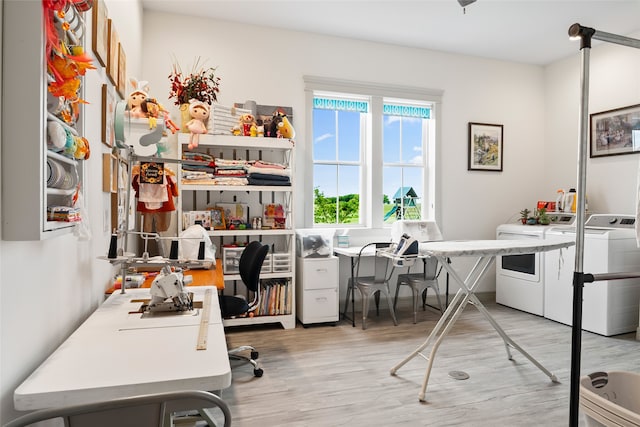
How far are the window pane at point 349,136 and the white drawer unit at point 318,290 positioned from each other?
4.37 feet

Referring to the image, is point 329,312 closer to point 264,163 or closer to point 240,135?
point 264,163

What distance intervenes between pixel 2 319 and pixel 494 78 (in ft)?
18.4

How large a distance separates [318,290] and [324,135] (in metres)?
1.78

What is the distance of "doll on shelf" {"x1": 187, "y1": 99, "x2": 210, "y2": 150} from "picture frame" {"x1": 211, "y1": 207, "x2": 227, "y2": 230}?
0.64 meters

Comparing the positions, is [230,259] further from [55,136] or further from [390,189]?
[55,136]

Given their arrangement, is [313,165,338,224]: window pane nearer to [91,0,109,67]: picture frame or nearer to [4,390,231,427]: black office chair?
[91,0,109,67]: picture frame

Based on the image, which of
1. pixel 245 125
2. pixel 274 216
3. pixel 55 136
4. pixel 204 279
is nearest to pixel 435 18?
pixel 245 125

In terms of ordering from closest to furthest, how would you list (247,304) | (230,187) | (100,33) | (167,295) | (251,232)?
(167,295) → (100,33) → (247,304) → (230,187) → (251,232)

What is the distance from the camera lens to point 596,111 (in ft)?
15.4

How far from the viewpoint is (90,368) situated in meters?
1.10

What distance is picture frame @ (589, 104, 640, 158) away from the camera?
14.1 feet

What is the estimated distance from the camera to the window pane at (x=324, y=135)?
4.64 m

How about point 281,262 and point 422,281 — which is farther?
point 422,281

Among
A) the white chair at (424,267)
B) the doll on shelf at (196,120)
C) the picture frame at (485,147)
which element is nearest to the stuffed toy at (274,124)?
the doll on shelf at (196,120)
